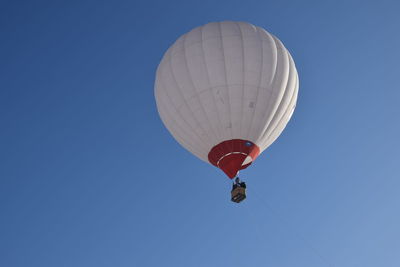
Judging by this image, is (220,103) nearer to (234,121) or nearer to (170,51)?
(234,121)

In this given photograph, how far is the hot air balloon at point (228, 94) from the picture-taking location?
21.4 m

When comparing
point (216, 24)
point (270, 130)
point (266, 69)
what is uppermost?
point (216, 24)

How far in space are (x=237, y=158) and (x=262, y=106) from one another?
2.37m

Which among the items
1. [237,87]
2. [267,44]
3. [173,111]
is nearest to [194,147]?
[173,111]

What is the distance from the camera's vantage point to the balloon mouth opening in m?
A: 21.5

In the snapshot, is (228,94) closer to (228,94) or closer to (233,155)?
(228,94)

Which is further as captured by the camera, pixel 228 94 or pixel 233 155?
pixel 233 155

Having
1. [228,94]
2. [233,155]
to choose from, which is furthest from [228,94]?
[233,155]

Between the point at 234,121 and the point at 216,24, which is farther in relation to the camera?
the point at 216,24

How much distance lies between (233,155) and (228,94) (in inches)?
98.8

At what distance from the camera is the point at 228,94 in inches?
839

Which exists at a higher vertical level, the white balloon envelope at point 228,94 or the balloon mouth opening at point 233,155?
the white balloon envelope at point 228,94

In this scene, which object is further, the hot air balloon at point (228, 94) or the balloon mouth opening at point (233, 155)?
the balloon mouth opening at point (233, 155)

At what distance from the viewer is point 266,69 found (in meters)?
21.7
